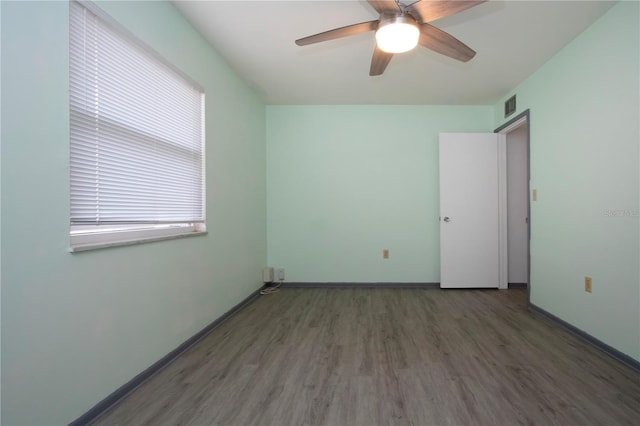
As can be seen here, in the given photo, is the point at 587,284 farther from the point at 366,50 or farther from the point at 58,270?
the point at 58,270

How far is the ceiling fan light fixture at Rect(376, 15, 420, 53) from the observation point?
1524mm

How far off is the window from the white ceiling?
645 mm

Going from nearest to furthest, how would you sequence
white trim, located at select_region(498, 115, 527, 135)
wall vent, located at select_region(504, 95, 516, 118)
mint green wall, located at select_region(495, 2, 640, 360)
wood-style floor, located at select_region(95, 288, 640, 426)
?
1. wood-style floor, located at select_region(95, 288, 640, 426)
2. mint green wall, located at select_region(495, 2, 640, 360)
3. white trim, located at select_region(498, 115, 527, 135)
4. wall vent, located at select_region(504, 95, 516, 118)

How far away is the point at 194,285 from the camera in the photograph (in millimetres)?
2125

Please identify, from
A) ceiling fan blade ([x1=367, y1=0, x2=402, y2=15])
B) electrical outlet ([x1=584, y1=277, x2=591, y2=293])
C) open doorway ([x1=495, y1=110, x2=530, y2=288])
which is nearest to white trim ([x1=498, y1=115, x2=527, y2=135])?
open doorway ([x1=495, y1=110, x2=530, y2=288])

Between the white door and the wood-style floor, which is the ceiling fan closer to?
the white door

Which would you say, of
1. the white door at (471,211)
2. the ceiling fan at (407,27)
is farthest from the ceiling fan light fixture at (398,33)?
the white door at (471,211)

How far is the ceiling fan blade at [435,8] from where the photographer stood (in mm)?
1419

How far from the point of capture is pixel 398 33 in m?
1.57

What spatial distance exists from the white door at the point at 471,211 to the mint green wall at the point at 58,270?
309cm

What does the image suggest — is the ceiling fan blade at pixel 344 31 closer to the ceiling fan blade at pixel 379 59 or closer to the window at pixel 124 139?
the ceiling fan blade at pixel 379 59

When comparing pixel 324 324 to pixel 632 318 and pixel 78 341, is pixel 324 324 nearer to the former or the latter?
pixel 78 341

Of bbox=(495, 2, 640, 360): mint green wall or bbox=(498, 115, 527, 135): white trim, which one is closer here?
bbox=(495, 2, 640, 360): mint green wall

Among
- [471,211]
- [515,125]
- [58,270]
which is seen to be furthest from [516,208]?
[58,270]
